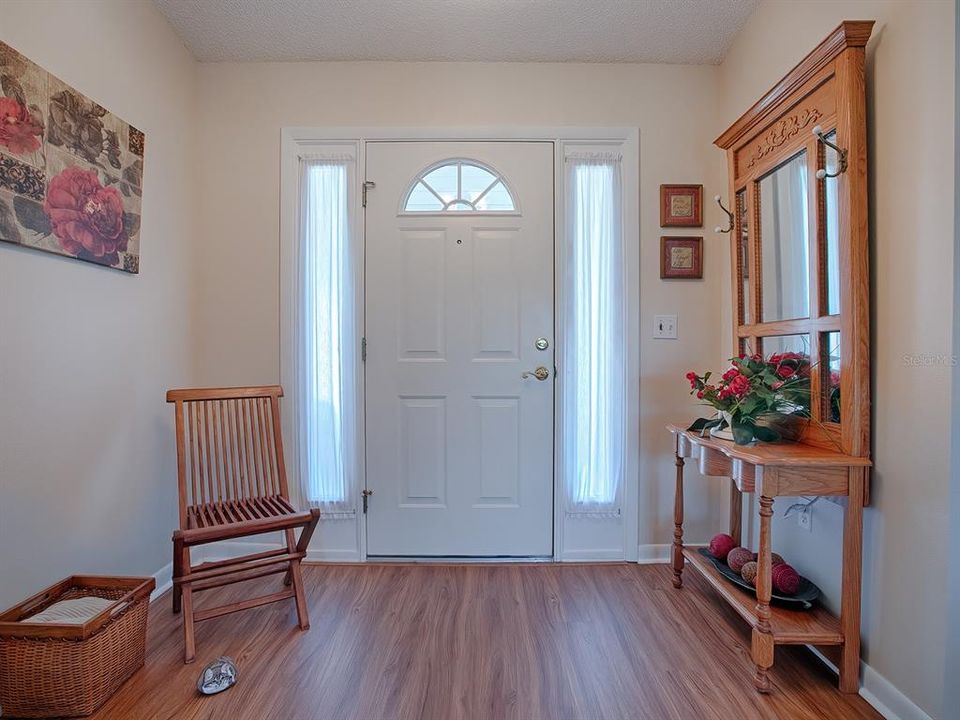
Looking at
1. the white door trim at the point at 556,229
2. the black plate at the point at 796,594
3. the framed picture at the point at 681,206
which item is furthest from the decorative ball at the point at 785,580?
the framed picture at the point at 681,206

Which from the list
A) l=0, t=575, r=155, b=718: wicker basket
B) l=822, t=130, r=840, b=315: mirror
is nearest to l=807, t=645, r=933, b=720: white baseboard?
l=822, t=130, r=840, b=315: mirror

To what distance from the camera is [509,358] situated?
2232 millimetres

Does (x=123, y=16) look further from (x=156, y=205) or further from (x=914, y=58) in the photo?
(x=914, y=58)

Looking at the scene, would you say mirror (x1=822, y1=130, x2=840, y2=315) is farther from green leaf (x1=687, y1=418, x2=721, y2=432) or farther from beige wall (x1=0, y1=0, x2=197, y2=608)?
beige wall (x1=0, y1=0, x2=197, y2=608)

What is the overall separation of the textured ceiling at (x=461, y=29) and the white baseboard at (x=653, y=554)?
2439 mm

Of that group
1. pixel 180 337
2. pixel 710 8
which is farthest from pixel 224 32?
pixel 710 8

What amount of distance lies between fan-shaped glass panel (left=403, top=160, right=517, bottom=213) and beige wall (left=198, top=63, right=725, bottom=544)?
9.1 inches

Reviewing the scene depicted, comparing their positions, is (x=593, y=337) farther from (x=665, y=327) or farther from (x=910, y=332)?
(x=910, y=332)

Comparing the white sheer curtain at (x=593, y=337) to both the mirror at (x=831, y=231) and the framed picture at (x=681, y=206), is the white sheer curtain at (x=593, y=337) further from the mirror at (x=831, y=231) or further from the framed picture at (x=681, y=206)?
the mirror at (x=831, y=231)

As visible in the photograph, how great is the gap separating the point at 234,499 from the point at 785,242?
97.3 inches

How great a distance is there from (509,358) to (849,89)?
1.55 meters

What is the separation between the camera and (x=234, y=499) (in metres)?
1.91

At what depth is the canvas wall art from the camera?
4.30 ft

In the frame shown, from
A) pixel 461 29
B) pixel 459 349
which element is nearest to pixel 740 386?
pixel 459 349
